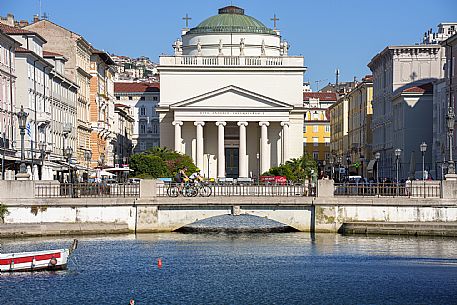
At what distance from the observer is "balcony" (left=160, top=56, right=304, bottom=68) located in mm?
147875

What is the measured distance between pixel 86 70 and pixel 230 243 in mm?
74982

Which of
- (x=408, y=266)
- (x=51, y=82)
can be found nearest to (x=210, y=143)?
(x=51, y=82)

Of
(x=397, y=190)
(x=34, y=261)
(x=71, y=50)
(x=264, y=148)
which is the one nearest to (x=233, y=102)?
(x=264, y=148)

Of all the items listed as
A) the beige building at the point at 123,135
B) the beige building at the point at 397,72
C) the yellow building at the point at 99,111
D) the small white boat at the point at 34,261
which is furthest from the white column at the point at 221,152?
the small white boat at the point at 34,261

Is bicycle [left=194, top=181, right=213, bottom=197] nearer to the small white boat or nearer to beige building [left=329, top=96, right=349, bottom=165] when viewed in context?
the small white boat

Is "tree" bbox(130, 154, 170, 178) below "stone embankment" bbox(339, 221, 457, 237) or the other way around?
the other way around

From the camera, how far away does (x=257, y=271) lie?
49.8 metres

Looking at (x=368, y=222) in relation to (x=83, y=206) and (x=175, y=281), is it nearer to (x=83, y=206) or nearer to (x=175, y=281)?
(x=83, y=206)

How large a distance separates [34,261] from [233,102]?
93.8 metres

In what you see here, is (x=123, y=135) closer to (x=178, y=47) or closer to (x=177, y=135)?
(x=178, y=47)

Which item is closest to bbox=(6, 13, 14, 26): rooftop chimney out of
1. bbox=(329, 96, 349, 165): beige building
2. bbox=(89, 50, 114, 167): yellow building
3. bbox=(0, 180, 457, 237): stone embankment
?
bbox=(89, 50, 114, 167): yellow building

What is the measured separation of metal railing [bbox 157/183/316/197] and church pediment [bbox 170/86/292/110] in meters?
64.6

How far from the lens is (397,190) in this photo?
2697 inches

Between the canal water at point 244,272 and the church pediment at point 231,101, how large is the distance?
247 feet
